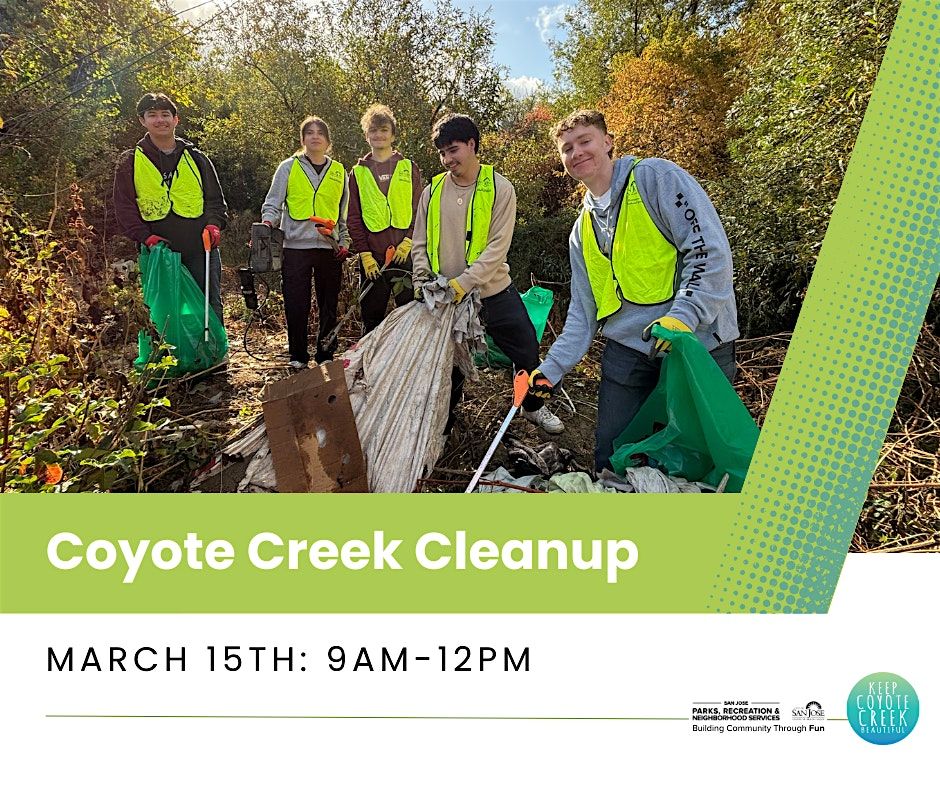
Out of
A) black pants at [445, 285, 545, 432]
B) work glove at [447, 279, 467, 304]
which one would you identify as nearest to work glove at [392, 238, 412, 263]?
black pants at [445, 285, 545, 432]

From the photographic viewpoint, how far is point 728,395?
181cm

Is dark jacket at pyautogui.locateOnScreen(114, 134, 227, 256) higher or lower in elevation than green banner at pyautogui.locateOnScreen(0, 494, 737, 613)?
higher

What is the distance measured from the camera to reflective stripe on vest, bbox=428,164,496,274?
8.45 ft

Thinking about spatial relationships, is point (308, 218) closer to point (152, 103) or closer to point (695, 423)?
point (152, 103)

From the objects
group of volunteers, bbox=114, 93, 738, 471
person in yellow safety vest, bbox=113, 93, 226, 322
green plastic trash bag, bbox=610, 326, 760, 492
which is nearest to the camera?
green plastic trash bag, bbox=610, 326, 760, 492

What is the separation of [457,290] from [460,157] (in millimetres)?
602

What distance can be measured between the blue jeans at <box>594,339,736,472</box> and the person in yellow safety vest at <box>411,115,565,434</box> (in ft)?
Result: 2.20

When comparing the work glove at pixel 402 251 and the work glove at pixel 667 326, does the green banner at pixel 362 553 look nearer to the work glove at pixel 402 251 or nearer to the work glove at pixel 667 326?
the work glove at pixel 667 326

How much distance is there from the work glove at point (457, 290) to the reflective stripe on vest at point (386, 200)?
142 centimetres

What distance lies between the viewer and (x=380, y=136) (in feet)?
11.7

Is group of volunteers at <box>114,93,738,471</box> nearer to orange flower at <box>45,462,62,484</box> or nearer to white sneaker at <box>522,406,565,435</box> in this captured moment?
white sneaker at <box>522,406,565,435</box>

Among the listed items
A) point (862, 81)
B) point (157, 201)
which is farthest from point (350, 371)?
point (862, 81)
